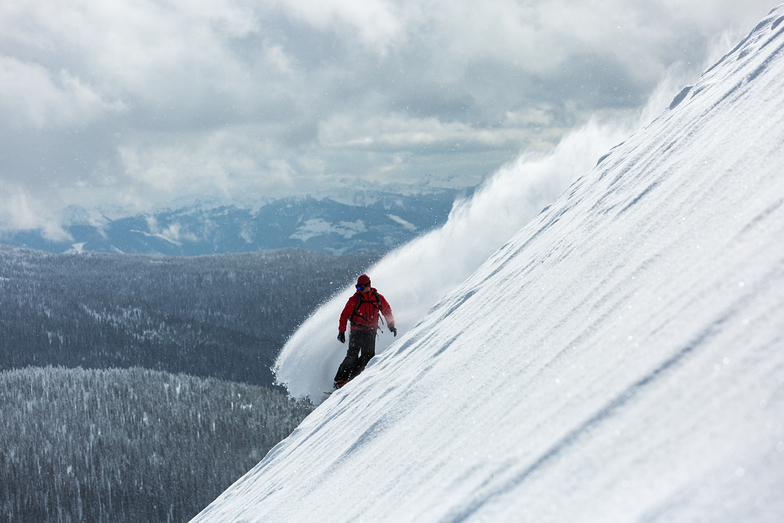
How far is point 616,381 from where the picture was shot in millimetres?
2369

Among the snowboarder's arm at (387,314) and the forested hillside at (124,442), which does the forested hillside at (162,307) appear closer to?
the forested hillside at (124,442)

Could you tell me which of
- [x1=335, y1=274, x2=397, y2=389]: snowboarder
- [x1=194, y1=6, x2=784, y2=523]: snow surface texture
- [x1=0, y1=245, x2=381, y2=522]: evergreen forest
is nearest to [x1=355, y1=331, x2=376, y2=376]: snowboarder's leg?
[x1=335, y1=274, x2=397, y2=389]: snowboarder

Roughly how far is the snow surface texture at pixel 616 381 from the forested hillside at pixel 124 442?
147 feet

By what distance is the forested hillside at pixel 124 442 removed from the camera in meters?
43.8

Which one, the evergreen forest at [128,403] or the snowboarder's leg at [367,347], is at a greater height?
the evergreen forest at [128,403]

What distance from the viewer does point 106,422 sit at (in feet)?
169

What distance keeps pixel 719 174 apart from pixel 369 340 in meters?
8.04

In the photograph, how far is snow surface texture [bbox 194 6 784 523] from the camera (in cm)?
181

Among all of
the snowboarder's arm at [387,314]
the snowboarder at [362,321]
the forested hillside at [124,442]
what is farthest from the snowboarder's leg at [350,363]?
the forested hillside at [124,442]

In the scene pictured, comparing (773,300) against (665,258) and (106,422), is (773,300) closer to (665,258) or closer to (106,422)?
(665,258)

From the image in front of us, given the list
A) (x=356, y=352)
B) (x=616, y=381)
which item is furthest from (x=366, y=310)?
(x=616, y=381)

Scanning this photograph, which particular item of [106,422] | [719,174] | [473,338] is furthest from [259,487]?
[106,422]

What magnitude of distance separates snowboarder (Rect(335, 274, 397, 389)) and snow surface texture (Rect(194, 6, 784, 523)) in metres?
4.56

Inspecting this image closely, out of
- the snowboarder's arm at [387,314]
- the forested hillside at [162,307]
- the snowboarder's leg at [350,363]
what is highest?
the forested hillside at [162,307]
